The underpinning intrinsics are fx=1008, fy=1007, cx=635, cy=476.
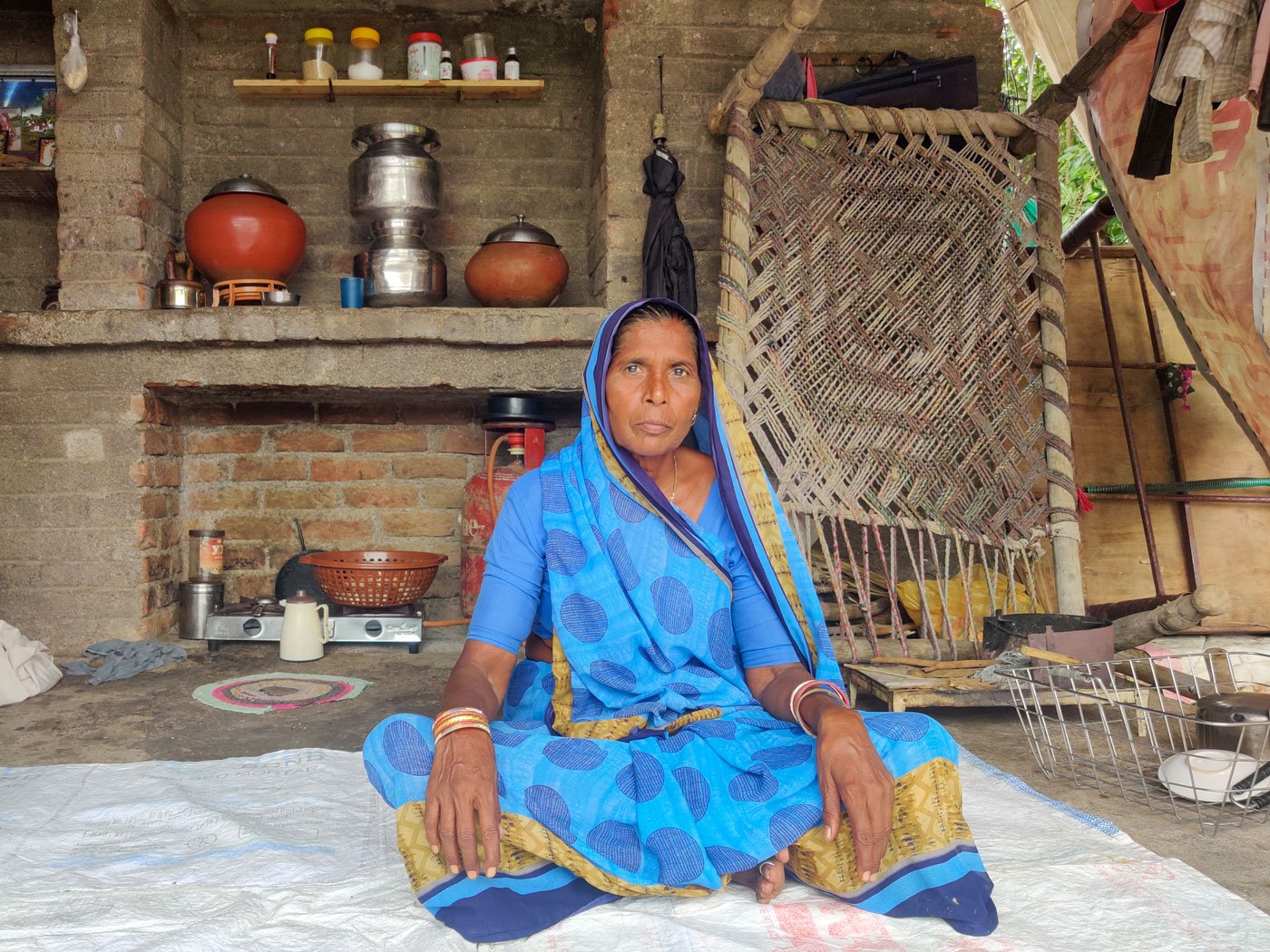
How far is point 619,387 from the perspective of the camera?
175 centimetres

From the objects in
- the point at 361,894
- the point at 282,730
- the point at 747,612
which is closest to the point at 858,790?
the point at 747,612

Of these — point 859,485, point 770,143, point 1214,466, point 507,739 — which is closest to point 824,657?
point 507,739

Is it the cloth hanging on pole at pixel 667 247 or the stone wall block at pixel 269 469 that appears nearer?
the cloth hanging on pole at pixel 667 247

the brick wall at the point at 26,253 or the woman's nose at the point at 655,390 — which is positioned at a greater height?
the brick wall at the point at 26,253

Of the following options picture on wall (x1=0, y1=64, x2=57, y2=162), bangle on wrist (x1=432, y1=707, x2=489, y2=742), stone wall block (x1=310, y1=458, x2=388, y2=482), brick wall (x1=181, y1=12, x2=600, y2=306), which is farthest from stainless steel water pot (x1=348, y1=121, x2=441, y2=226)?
bangle on wrist (x1=432, y1=707, x2=489, y2=742)

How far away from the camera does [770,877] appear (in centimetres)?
149

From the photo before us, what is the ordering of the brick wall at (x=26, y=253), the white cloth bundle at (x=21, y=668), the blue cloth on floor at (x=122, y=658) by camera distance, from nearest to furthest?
the white cloth bundle at (x=21, y=668) → the blue cloth on floor at (x=122, y=658) → the brick wall at (x=26, y=253)

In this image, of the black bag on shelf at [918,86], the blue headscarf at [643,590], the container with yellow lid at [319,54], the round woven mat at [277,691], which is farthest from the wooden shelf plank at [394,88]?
the blue headscarf at [643,590]

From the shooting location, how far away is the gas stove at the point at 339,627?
3.61 m

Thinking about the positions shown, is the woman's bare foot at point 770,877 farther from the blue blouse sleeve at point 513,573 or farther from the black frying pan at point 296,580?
the black frying pan at point 296,580

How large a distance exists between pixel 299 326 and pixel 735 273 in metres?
1.53

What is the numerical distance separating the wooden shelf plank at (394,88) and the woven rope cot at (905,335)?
113cm

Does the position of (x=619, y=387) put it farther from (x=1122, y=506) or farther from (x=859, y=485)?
(x=1122, y=506)

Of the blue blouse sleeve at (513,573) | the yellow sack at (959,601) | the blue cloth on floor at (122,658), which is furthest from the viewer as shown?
the yellow sack at (959,601)
